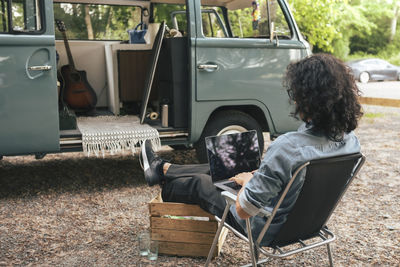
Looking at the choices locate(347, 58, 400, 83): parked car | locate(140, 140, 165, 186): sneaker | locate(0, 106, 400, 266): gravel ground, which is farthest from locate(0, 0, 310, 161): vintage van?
locate(347, 58, 400, 83): parked car

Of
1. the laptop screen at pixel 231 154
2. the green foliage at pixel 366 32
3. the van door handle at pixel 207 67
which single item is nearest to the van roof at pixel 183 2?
the van door handle at pixel 207 67

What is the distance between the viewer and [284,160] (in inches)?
87.0

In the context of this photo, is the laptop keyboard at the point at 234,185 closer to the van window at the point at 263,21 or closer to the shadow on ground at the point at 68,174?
the shadow on ground at the point at 68,174

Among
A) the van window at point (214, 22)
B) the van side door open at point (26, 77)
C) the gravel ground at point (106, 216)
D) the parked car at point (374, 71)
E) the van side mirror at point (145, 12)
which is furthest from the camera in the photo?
the parked car at point (374, 71)

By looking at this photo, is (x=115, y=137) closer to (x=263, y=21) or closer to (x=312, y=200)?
(x=263, y=21)

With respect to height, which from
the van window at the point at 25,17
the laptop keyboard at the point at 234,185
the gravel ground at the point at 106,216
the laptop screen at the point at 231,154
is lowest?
the gravel ground at the point at 106,216

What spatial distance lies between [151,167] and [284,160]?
1.47 m

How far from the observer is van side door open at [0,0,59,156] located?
13.0ft

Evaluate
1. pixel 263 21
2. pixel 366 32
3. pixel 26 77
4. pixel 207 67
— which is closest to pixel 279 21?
pixel 263 21

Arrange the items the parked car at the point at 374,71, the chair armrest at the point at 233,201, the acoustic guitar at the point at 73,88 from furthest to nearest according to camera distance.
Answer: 1. the parked car at the point at 374,71
2. the acoustic guitar at the point at 73,88
3. the chair armrest at the point at 233,201

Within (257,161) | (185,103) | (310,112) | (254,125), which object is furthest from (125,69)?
(310,112)

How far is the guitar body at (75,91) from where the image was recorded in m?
5.58

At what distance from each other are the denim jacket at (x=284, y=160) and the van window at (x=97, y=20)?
4.18m

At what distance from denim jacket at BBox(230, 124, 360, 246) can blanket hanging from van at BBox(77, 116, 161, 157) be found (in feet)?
7.77
